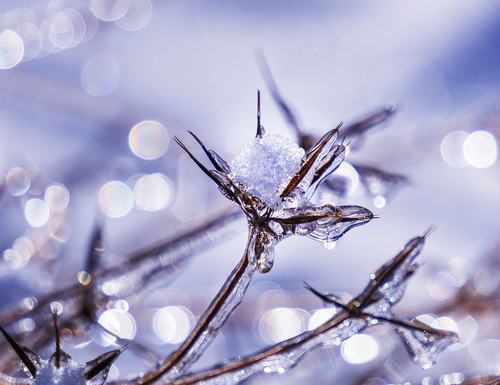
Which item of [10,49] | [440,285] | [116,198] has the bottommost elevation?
[440,285]

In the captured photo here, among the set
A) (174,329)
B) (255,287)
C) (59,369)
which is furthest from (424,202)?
(59,369)

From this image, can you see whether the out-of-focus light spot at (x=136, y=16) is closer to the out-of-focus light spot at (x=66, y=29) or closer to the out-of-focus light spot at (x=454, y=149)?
the out-of-focus light spot at (x=66, y=29)

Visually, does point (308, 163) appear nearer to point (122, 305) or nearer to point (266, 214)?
point (266, 214)

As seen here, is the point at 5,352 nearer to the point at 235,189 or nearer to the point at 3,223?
the point at 235,189

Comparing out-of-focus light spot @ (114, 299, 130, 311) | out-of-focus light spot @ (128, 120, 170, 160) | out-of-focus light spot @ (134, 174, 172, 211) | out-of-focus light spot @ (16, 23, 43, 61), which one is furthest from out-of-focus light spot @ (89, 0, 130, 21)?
out-of-focus light spot @ (114, 299, 130, 311)

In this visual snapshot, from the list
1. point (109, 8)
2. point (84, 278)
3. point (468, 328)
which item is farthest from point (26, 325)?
point (109, 8)

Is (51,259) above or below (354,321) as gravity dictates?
above
